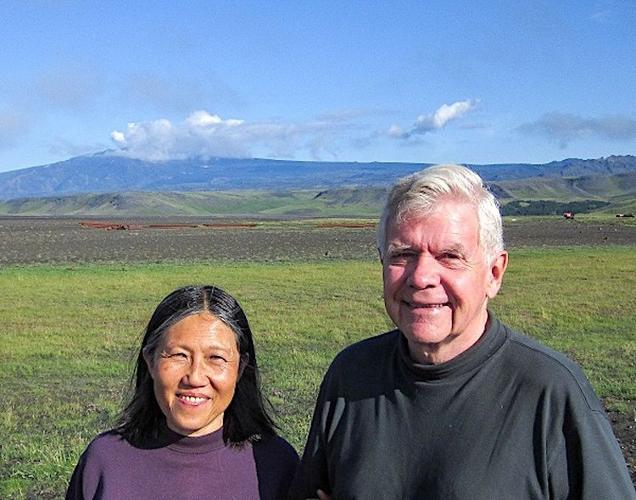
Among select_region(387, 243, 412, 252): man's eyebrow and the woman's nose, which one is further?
the woman's nose

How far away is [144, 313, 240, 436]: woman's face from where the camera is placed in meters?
2.70

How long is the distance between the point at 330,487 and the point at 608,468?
3.12 feet

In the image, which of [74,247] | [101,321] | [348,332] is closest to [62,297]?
[101,321]

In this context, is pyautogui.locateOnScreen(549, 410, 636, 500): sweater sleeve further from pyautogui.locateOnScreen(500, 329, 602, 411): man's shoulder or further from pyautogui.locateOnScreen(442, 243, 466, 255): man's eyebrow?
pyautogui.locateOnScreen(442, 243, 466, 255): man's eyebrow

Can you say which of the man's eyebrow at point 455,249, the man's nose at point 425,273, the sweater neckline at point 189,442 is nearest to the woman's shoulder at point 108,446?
the sweater neckline at point 189,442

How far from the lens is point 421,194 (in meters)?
2.44

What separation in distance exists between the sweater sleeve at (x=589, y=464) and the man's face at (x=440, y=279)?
435 mm

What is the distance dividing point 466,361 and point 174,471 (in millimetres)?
1082

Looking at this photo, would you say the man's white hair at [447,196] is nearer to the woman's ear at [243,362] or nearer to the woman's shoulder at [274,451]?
the woman's ear at [243,362]

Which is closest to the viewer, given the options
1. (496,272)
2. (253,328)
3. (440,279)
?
(440,279)

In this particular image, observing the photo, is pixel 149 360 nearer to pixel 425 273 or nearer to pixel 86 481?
pixel 86 481

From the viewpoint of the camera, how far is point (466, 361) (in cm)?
237

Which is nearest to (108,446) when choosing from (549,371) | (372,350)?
(372,350)

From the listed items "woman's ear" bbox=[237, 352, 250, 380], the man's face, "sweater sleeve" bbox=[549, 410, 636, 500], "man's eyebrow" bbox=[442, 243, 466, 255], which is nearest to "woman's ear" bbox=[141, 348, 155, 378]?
"woman's ear" bbox=[237, 352, 250, 380]
